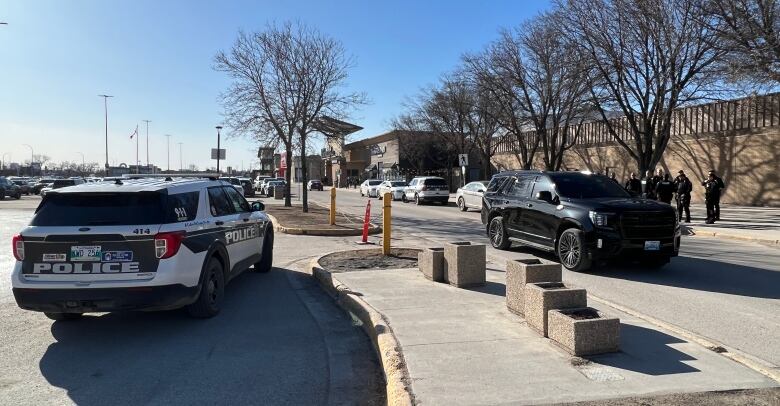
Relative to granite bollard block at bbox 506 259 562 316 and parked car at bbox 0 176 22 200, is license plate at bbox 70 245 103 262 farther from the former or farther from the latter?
parked car at bbox 0 176 22 200

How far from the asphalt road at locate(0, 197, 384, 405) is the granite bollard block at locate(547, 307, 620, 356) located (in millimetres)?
1659

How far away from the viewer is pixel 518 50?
99.0 feet

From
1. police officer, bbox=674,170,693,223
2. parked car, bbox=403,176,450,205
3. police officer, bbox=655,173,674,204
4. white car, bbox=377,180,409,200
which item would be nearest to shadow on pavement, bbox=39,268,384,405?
police officer, bbox=655,173,674,204

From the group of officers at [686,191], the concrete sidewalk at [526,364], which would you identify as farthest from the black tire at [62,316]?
the group of officers at [686,191]

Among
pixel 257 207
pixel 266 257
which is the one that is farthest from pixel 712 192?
pixel 257 207

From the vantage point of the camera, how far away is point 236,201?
29.0ft

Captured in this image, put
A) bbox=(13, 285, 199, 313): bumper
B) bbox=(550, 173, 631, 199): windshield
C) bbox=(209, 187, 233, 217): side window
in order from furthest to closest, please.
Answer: bbox=(550, 173, 631, 199): windshield, bbox=(209, 187, 233, 217): side window, bbox=(13, 285, 199, 313): bumper

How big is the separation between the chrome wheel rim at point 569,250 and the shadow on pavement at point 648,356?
4199mm

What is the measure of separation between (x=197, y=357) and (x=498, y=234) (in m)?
8.38

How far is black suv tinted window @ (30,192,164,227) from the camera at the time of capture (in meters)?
6.12

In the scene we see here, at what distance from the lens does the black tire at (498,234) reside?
12523 mm

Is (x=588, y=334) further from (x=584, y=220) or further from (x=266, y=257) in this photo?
(x=266, y=257)

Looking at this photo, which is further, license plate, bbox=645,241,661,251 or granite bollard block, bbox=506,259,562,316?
license plate, bbox=645,241,661,251

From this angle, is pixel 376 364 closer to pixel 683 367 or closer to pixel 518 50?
pixel 683 367
